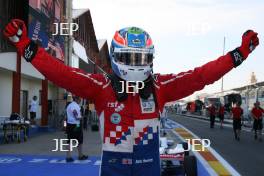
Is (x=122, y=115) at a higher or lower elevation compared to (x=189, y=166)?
higher

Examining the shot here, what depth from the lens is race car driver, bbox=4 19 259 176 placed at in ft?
13.1

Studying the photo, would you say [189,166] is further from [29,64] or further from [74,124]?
[29,64]

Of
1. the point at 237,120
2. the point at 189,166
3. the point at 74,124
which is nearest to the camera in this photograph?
the point at 189,166

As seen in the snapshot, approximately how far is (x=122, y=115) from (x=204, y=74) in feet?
2.56

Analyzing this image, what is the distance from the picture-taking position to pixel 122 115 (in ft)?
13.3

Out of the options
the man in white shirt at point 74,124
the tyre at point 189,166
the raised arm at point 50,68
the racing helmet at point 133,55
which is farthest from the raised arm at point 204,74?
the man in white shirt at point 74,124

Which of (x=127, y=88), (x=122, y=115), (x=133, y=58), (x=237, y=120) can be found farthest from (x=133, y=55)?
(x=237, y=120)

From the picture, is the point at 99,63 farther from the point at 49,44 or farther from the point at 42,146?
the point at 42,146

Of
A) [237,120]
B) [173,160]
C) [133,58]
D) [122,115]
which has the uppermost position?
[133,58]

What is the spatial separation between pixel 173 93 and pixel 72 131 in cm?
835

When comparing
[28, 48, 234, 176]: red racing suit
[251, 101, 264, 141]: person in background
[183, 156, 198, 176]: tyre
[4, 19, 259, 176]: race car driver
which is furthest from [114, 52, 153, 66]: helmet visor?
[251, 101, 264, 141]: person in background

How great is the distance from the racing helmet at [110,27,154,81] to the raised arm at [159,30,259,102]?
0.30 m

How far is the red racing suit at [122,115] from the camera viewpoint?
4.05m

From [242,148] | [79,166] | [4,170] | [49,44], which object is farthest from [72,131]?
[49,44]
